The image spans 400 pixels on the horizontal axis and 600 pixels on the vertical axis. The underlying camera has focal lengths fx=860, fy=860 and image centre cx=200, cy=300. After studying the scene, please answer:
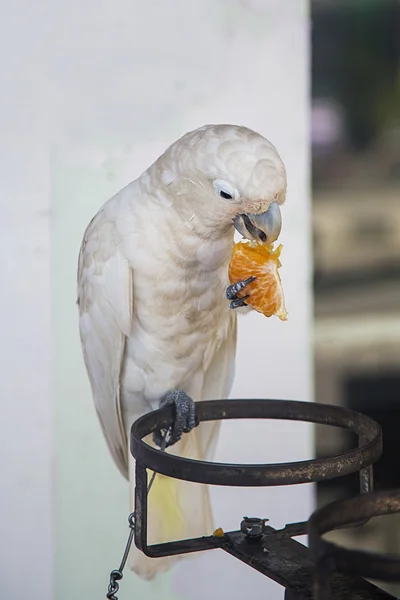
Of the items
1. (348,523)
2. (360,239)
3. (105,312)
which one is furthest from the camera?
(360,239)

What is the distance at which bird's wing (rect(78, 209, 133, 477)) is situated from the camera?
4.52 feet

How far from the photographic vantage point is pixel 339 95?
2518 mm

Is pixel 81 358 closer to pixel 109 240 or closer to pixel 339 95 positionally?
pixel 109 240

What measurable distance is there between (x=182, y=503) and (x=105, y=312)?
1.59 feet

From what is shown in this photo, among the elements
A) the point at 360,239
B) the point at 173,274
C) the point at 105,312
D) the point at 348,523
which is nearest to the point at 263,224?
the point at 173,274

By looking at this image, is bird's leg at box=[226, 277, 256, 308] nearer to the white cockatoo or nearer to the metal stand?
the white cockatoo

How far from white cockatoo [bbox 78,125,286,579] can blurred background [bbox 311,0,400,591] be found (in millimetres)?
903

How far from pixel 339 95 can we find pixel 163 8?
1005 millimetres

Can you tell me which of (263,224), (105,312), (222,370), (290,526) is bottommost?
(290,526)

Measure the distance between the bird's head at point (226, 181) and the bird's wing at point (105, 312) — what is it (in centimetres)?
14

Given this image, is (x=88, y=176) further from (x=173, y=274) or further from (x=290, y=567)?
(x=290, y=567)

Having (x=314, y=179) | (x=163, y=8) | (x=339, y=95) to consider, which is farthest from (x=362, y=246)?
(x=163, y=8)

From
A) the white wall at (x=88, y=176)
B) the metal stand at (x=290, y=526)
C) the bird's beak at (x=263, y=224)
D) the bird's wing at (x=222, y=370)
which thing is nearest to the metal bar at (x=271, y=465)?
the metal stand at (x=290, y=526)

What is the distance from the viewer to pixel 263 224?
1176 millimetres
